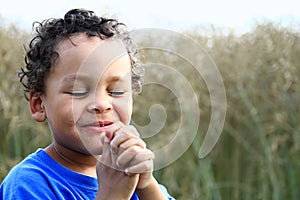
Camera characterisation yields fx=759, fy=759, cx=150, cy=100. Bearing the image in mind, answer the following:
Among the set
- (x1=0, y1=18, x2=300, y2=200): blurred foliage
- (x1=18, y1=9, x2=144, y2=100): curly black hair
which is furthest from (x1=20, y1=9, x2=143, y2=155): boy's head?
(x1=0, y1=18, x2=300, y2=200): blurred foliage

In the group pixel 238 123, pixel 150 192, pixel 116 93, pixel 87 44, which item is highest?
pixel 87 44

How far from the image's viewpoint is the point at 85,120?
5.00 feet

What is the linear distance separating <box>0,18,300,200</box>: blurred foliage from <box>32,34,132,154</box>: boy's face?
7.55 ft

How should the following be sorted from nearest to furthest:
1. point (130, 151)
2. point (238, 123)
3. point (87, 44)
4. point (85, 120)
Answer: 1. point (130, 151)
2. point (85, 120)
3. point (87, 44)
4. point (238, 123)

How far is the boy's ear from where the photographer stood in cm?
171

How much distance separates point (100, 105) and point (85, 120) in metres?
0.05

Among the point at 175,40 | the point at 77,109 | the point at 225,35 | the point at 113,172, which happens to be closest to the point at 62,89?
the point at 77,109

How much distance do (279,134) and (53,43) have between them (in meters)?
2.58

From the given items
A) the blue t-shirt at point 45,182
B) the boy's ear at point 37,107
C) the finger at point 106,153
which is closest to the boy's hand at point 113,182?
the finger at point 106,153

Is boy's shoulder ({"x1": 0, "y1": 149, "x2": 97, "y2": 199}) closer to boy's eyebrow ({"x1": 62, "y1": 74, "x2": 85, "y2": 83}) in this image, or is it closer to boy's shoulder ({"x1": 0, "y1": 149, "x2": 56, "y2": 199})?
boy's shoulder ({"x1": 0, "y1": 149, "x2": 56, "y2": 199})

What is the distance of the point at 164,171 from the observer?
4.11 meters

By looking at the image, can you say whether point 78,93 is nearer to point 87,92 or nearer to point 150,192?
point 87,92

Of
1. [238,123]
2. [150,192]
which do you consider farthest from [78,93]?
[238,123]

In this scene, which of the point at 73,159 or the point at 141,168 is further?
the point at 73,159
